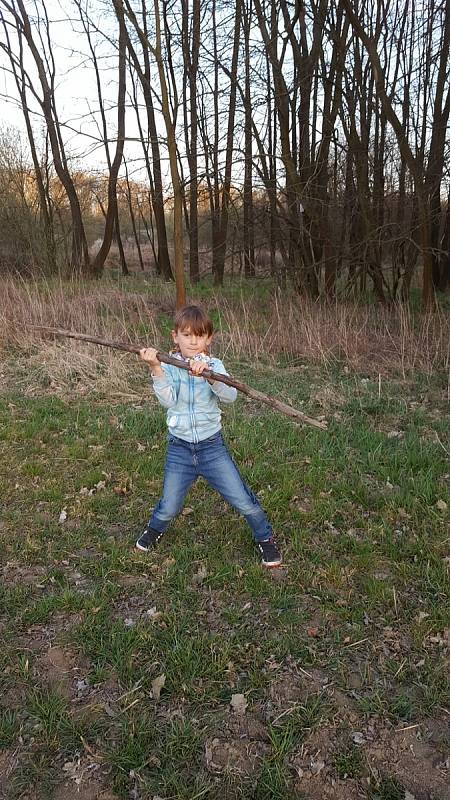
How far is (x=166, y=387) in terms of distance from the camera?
9.71 ft

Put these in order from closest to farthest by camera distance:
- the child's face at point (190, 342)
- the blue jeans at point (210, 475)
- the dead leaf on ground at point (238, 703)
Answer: the dead leaf on ground at point (238, 703) → the child's face at point (190, 342) → the blue jeans at point (210, 475)

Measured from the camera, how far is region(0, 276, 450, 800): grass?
210cm

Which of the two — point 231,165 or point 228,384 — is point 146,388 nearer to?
point 228,384

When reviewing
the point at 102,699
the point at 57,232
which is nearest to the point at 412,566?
the point at 102,699

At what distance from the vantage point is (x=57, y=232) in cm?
1767

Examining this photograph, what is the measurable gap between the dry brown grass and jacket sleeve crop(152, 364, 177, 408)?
3577 mm

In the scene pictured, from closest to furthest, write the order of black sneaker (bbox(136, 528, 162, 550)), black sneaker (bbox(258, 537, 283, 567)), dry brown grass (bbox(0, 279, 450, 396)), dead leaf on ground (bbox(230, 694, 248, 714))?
1. dead leaf on ground (bbox(230, 694, 248, 714))
2. black sneaker (bbox(258, 537, 283, 567))
3. black sneaker (bbox(136, 528, 162, 550))
4. dry brown grass (bbox(0, 279, 450, 396))

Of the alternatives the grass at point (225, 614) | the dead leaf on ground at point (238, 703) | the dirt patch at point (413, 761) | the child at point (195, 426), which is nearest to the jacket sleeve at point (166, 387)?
the child at point (195, 426)

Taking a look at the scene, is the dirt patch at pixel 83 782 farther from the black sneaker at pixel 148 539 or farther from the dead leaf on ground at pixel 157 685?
the black sneaker at pixel 148 539

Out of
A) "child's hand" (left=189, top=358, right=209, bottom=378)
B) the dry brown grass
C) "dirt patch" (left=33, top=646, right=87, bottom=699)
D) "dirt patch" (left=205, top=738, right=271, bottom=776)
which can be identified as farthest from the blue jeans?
the dry brown grass

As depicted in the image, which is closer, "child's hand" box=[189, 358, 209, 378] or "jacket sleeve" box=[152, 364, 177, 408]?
"child's hand" box=[189, 358, 209, 378]

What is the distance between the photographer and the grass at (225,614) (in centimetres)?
210

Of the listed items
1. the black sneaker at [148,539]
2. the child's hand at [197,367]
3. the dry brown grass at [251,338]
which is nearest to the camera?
the child's hand at [197,367]

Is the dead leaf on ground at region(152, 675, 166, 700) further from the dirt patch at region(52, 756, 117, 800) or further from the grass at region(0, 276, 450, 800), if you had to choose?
the dirt patch at region(52, 756, 117, 800)
